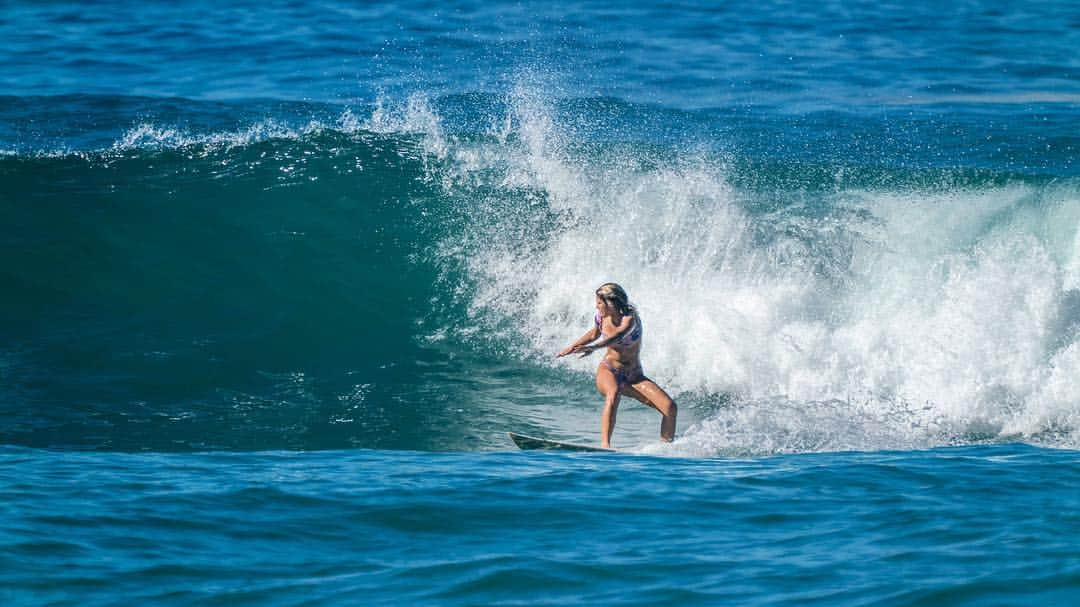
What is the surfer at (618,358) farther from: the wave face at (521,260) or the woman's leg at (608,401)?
the wave face at (521,260)

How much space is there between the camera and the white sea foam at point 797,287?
10.9m

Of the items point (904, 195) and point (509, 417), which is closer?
point (509, 417)

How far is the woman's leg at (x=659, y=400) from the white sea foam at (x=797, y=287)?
0.61 feet

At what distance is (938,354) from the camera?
11.6m

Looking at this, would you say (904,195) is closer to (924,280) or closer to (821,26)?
(924,280)

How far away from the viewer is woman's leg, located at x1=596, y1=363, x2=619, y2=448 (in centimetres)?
970

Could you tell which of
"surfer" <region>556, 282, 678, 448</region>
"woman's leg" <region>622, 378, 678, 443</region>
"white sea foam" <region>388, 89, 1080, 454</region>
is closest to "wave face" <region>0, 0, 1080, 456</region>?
"white sea foam" <region>388, 89, 1080, 454</region>

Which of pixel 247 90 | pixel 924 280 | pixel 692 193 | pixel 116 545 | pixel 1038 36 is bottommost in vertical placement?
pixel 116 545

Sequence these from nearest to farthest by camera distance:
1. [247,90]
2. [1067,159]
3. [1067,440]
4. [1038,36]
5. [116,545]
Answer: [116,545] < [1067,440] < [1067,159] < [247,90] < [1038,36]

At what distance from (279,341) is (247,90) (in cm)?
928

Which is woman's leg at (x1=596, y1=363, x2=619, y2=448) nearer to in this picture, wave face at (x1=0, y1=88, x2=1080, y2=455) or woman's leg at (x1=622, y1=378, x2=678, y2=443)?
woman's leg at (x1=622, y1=378, x2=678, y2=443)

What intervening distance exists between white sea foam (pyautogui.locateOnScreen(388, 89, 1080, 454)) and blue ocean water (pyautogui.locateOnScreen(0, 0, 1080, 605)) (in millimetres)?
42

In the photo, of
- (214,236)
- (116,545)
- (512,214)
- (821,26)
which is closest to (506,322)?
(512,214)

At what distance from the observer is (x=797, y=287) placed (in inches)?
500
